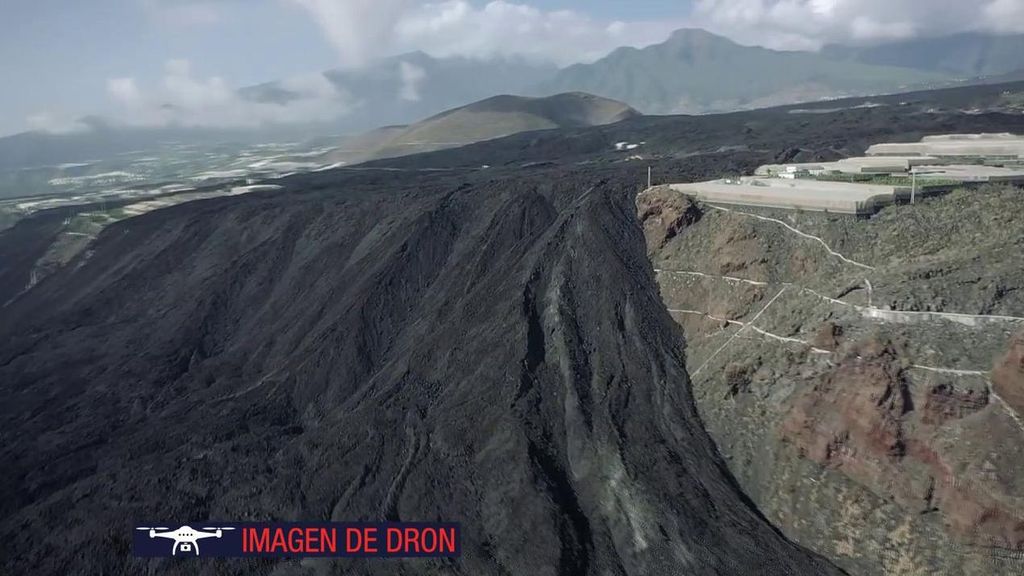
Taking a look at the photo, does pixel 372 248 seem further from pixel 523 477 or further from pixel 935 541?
pixel 935 541

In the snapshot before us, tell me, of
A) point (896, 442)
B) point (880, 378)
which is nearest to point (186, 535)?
point (896, 442)

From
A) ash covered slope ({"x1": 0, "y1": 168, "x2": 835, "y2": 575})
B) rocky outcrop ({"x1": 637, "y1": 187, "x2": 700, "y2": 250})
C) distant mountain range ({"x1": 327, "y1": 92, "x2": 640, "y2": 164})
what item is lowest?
ash covered slope ({"x1": 0, "y1": 168, "x2": 835, "y2": 575})

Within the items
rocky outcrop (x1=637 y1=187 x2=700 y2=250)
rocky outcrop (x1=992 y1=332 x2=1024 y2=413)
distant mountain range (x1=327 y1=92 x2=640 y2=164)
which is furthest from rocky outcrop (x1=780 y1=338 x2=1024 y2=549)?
distant mountain range (x1=327 y1=92 x2=640 y2=164)

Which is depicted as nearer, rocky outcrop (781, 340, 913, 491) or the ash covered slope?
rocky outcrop (781, 340, 913, 491)

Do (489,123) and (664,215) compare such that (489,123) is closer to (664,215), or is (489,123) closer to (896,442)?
(664,215)

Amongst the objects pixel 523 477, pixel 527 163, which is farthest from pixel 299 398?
pixel 527 163

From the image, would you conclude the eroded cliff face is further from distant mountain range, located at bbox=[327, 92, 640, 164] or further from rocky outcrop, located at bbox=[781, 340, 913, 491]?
distant mountain range, located at bbox=[327, 92, 640, 164]

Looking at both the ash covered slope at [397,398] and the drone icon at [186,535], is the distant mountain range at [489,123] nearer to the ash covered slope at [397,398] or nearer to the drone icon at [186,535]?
the ash covered slope at [397,398]
